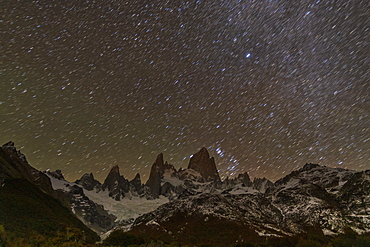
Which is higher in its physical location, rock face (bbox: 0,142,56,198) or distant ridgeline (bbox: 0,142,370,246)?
rock face (bbox: 0,142,56,198)

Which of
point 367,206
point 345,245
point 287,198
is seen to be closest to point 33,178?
point 345,245

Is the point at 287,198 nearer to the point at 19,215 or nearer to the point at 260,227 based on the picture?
the point at 260,227

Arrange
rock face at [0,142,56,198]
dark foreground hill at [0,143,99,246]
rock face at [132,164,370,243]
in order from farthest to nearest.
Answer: rock face at [132,164,370,243] → rock face at [0,142,56,198] → dark foreground hill at [0,143,99,246]

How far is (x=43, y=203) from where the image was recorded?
324 feet

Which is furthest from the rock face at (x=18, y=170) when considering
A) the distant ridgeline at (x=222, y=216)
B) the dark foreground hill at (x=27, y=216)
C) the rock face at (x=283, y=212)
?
the rock face at (x=283, y=212)

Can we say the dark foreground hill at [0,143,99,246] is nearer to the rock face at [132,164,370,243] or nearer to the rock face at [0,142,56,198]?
the rock face at [0,142,56,198]

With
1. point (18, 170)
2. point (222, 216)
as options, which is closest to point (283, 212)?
point (222, 216)

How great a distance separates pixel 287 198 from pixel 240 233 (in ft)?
260

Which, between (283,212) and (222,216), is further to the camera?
(283,212)

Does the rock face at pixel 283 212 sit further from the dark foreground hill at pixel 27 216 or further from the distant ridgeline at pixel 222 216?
the dark foreground hill at pixel 27 216

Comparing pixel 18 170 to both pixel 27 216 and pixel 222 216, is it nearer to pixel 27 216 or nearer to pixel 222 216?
pixel 27 216

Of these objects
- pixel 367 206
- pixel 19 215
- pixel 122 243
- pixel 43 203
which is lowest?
pixel 122 243

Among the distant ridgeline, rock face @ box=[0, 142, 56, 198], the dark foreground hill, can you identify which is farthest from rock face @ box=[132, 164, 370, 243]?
rock face @ box=[0, 142, 56, 198]

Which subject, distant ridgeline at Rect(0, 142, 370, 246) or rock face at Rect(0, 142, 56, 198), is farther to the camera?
rock face at Rect(0, 142, 56, 198)
